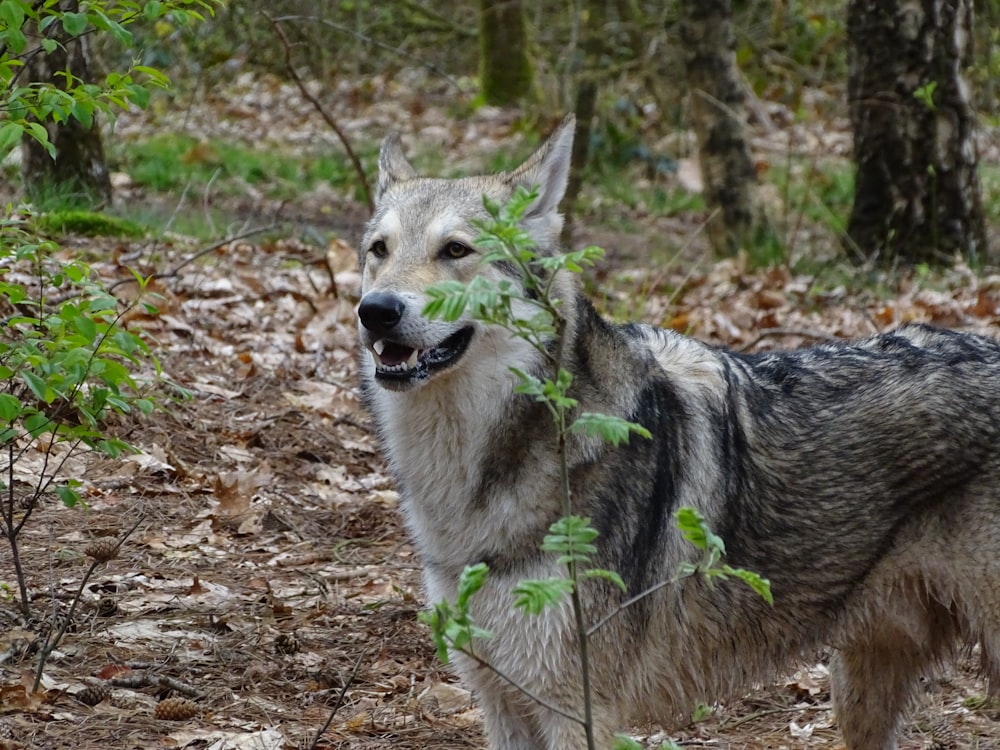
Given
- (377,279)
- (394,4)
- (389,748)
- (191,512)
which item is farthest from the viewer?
(394,4)

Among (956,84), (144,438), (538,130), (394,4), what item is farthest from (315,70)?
(144,438)

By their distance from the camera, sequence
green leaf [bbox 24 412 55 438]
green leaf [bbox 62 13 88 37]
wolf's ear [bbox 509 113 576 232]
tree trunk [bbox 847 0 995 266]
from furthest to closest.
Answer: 1. tree trunk [bbox 847 0 995 266]
2. wolf's ear [bbox 509 113 576 232]
3. green leaf [bbox 24 412 55 438]
4. green leaf [bbox 62 13 88 37]

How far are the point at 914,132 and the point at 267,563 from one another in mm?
6459

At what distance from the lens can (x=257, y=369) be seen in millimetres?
7113

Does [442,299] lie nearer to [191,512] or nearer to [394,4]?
[191,512]

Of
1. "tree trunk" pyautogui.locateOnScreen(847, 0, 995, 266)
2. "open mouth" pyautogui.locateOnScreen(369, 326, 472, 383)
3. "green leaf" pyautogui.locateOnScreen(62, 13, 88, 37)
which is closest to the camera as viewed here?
"green leaf" pyautogui.locateOnScreen(62, 13, 88, 37)

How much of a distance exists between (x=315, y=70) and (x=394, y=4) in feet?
4.65

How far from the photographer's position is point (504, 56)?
16625mm

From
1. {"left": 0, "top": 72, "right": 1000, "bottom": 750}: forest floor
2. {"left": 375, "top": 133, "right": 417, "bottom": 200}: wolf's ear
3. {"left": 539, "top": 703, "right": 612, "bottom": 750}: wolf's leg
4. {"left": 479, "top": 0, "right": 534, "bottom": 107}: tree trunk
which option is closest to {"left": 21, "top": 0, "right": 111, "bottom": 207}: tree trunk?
{"left": 0, "top": 72, "right": 1000, "bottom": 750}: forest floor

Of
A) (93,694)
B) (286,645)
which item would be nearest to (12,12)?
(93,694)

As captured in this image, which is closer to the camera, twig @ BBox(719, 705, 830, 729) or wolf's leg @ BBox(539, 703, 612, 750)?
wolf's leg @ BBox(539, 703, 612, 750)

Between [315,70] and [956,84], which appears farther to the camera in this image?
[315,70]

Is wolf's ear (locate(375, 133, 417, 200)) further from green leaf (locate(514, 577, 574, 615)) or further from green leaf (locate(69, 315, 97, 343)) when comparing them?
green leaf (locate(514, 577, 574, 615))

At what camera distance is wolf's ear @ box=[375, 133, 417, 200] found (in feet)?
14.0
